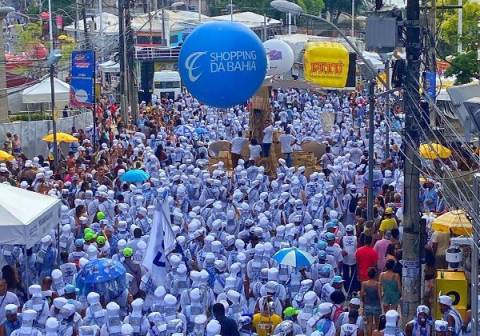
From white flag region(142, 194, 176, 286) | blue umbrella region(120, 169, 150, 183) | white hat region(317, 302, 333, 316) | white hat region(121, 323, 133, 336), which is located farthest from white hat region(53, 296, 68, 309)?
blue umbrella region(120, 169, 150, 183)

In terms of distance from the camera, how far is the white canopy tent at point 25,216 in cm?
1272

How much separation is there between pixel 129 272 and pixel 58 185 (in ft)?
19.2

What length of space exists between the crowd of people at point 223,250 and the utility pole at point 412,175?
22 centimetres

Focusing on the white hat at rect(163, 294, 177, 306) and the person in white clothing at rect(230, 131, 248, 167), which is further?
the person in white clothing at rect(230, 131, 248, 167)

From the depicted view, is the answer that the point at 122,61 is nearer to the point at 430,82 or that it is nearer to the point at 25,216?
the point at 430,82

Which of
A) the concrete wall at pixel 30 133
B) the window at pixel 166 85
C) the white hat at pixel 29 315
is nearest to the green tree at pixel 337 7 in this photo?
the window at pixel 166 85

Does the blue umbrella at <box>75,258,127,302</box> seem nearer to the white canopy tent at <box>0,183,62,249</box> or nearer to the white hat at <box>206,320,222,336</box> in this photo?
the white canopy tent at <box>0,183,62,249</box>

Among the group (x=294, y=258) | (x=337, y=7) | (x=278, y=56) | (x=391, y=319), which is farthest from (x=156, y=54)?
(x=337, y=7)

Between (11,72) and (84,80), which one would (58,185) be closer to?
(84,80)

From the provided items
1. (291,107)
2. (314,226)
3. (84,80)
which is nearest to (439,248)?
(314,226)

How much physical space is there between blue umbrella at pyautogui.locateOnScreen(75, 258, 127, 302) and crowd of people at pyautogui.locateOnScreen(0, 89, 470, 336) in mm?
51

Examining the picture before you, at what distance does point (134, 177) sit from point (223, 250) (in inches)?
223

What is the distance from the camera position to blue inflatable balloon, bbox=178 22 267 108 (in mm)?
20203

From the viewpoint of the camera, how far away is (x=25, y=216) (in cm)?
1301
